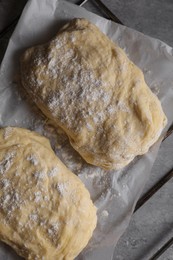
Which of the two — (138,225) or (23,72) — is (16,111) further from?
(138,225)

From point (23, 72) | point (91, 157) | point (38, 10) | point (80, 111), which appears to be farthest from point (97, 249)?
point (38, 10)

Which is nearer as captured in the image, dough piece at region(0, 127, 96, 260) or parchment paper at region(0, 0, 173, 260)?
dough piece at region(0, 127, 96, 260)

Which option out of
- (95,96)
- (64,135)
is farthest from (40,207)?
(95,96)

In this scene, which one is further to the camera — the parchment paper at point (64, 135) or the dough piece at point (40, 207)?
the parchment paper at point (64, 135)
